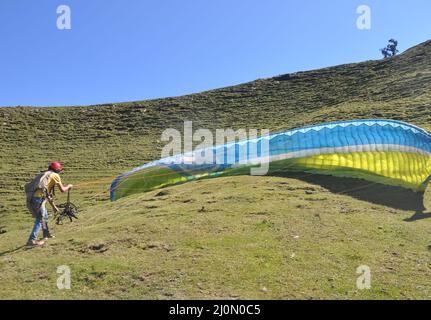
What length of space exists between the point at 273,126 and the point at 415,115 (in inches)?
401

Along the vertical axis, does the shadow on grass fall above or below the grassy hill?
above

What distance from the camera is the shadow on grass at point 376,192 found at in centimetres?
1248

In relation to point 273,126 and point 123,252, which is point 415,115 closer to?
point 273,126

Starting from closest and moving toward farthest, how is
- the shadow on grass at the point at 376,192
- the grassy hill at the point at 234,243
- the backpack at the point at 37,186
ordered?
the grassy hill at the point at 234,243
the backpack at the point at 37,186
the shadow on grass at the point at 376,192

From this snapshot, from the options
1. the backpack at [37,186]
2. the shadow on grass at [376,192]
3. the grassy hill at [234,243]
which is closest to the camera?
the grassy hill at [234,243]

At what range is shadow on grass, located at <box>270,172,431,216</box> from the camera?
40.9 feet

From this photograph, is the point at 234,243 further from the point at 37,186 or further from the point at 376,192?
the point at 376,192

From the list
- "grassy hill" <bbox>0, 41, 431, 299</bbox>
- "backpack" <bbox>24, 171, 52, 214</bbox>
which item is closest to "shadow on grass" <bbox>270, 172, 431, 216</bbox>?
"grassy hill" <bbox>0, 41, 431, 299</bbox>

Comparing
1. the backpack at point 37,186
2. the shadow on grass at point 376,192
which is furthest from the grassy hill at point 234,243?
the backpack at point 37,186

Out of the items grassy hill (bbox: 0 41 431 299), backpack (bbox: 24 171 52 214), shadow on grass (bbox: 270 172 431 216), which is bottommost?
grassy hill (bbox: 0 41 431 299)

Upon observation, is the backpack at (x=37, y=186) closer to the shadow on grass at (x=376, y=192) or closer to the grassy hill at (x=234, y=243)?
the grassy hill at (x=234, y=243)

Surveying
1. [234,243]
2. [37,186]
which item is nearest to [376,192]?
[234,243]

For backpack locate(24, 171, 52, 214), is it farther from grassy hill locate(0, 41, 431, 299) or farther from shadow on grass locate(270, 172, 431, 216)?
shadow on grass locate(270, 172, 431, 216)

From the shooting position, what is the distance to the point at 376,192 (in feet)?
44.8
